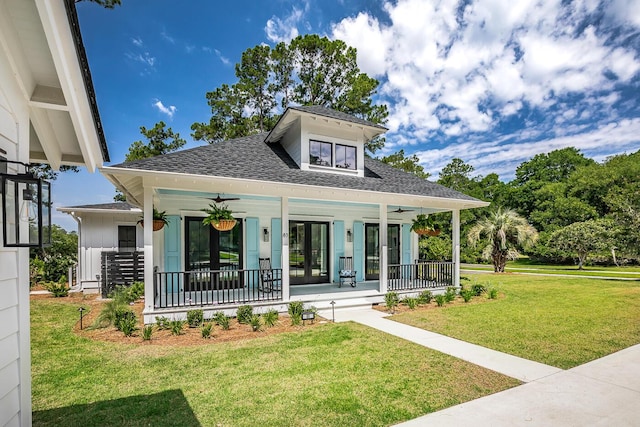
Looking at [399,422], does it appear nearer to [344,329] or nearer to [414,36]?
[344,329]

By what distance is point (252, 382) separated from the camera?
4.16 meters

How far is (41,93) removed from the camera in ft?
8.11

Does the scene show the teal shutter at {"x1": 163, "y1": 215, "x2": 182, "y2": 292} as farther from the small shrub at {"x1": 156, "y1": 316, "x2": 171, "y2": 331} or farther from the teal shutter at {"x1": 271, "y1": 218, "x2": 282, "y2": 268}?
the teal shutter at {"x1": 271, "y1": 218, "x2": 282, "y2": 268}

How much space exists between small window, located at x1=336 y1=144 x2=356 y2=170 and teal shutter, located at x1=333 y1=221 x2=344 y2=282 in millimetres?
2096

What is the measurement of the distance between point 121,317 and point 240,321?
97.5 inches

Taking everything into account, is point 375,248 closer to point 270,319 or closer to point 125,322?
point 270,319

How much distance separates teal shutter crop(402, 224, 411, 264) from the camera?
1245 cm

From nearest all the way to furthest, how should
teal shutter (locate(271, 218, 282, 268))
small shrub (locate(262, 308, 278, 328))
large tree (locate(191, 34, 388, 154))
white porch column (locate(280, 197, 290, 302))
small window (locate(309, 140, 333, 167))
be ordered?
small shrub (locate(262, 308, 278, 328))
white porch column (locate(280, 197, 290, 302))
small window (locate(309, 140, 333, 167))
teal shutter (locate(271, 218, 282, 268))
large tree (locate(191, 34, 388, 154))

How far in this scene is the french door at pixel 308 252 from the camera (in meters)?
10.6

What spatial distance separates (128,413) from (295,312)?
163 inches

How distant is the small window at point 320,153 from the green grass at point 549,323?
5199 mm

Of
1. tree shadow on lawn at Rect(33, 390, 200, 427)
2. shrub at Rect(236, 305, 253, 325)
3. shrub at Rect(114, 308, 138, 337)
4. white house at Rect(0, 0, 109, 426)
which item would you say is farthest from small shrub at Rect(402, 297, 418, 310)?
white house at Rect(0, 0, 109, 426)

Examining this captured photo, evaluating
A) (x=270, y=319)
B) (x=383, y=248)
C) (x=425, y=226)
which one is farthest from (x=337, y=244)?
(x=270, y=319)

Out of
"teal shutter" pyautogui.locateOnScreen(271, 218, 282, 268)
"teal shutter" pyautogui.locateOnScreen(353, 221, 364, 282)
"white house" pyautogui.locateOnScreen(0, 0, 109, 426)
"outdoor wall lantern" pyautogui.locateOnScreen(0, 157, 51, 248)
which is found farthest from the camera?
"teal shutter" pyautogui.locateOnScreen(353, 221, 364, 282)
